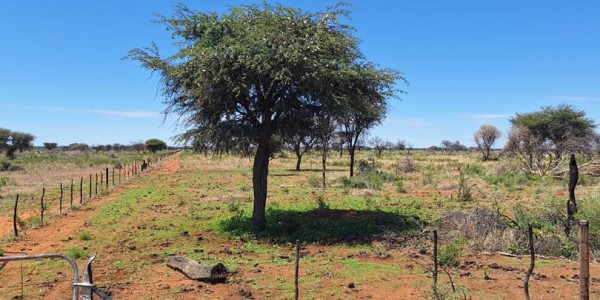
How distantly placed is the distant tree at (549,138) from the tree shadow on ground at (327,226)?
79.5ft

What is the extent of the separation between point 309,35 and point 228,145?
4443 millimetres

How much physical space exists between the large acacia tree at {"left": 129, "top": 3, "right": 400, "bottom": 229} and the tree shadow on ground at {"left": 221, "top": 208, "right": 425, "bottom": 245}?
89cm

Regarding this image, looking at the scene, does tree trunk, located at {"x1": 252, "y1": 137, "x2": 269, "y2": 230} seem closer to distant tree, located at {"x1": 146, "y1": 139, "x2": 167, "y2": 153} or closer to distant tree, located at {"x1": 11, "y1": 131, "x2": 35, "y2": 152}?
distant tree, located at {"x1": 11, "y1": 131, "x2": 35, "y2": 152}

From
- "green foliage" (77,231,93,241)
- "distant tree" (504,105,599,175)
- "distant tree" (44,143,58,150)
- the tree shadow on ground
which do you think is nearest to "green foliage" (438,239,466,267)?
the tree shadow on ground

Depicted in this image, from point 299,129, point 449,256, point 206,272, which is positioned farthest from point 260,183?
point 449,256

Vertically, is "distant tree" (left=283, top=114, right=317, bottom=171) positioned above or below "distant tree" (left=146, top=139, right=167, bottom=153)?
below

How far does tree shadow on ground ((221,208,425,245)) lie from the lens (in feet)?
45.6

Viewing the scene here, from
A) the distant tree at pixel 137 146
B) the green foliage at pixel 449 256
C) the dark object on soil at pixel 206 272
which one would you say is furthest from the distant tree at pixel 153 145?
the green foliage at pixel 449 256

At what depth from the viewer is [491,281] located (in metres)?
9.12

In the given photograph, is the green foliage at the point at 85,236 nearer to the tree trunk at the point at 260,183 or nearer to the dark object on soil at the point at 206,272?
the tree trunk at the point at 260,183

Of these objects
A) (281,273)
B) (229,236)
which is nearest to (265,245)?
(229,236)

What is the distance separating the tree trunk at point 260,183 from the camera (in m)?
15.4

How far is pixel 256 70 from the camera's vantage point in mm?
13797

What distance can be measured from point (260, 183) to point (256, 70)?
400cm
